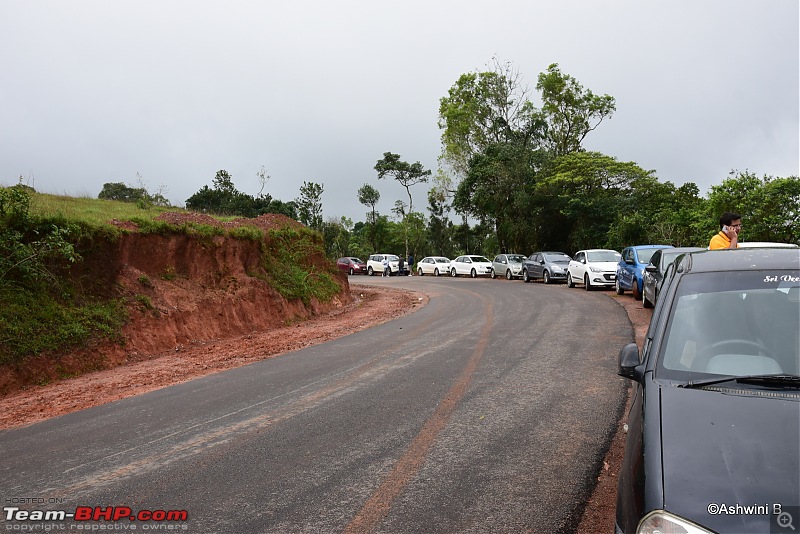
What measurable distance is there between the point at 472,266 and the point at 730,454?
36.1 metres

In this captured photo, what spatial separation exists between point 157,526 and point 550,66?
4802 centimetres

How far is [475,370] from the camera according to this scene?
8.00 m

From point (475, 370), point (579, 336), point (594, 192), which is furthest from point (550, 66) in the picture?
point (475, 370)

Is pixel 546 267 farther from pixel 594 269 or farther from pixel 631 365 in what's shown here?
pixel 631 365

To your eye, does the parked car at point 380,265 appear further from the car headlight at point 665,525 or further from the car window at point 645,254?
the car headlight at point 665,525

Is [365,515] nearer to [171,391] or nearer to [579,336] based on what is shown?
[171,391]

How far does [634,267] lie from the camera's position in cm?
1748

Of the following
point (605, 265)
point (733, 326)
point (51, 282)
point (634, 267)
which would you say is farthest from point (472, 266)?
point (733, 326)

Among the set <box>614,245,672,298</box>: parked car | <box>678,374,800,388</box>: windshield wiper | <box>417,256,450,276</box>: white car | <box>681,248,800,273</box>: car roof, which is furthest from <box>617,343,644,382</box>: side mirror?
<box>417,256,450,276</box>: white car

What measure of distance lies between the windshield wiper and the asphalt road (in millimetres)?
1288

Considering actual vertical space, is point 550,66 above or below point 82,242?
above

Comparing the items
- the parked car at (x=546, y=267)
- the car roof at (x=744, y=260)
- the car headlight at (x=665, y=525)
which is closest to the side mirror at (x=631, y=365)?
the car roof at (x=744, y=260)

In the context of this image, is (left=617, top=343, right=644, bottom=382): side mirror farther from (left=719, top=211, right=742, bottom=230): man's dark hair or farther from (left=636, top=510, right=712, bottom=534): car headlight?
(left=719, top=211, right=742, bottom=230): man's dark hair

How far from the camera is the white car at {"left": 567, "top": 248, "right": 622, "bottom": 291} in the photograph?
830 inches
